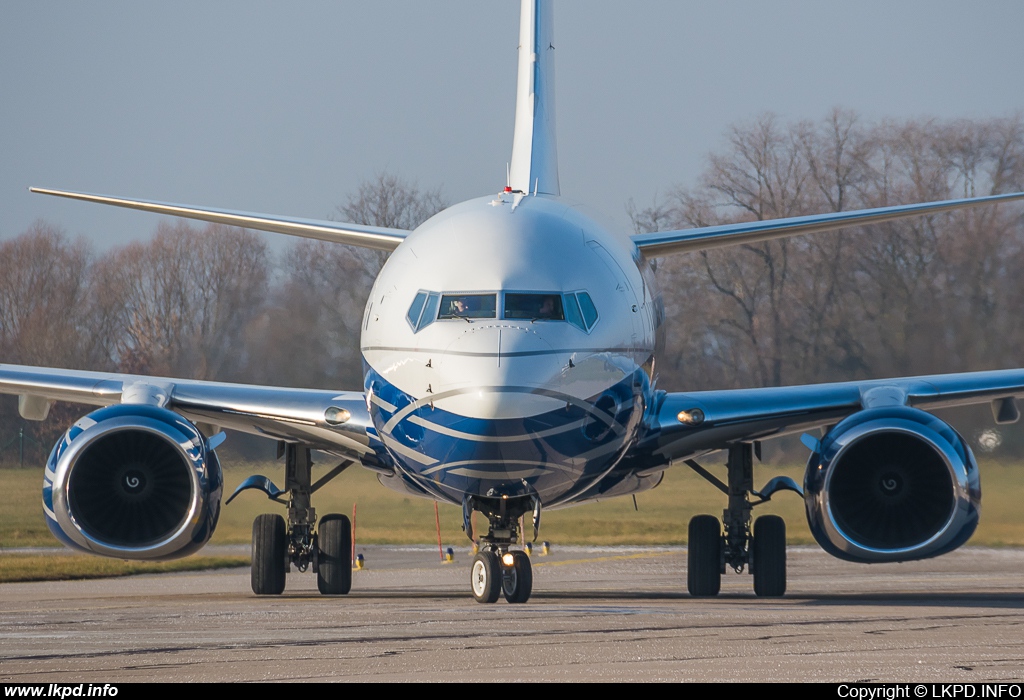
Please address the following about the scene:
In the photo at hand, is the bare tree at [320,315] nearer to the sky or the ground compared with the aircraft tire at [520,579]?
nearer to the sky

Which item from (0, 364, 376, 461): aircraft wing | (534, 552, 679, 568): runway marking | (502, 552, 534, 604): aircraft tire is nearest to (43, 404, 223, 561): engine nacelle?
(0, 364, 376, 461): aircraft wing

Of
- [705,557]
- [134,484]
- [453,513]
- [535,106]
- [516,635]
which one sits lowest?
[516,635]

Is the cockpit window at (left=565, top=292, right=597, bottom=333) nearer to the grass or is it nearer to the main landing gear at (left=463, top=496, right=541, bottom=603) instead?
the main landing gear at (left=463, top=496, right=541, bottom=603)

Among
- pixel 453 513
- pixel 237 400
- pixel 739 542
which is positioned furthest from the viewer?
pixel 453 513

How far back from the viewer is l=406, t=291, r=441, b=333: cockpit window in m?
11.1

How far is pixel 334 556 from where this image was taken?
1510 centimetres

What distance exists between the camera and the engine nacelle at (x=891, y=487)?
12.3m

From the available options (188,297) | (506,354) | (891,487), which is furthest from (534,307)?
(188,297)

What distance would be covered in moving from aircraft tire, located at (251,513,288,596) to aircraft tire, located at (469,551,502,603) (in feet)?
10.8

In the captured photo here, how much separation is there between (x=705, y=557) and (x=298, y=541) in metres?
4.15

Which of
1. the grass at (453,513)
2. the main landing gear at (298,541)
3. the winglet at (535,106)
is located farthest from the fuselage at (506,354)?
the grass at (453,513)

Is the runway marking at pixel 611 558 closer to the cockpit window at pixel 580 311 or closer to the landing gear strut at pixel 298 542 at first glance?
the landing gear strut at pixel 298 542

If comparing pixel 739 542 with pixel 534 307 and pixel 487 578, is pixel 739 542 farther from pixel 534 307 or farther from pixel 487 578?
pixel 534 307

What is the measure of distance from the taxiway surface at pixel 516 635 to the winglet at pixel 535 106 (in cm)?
464
